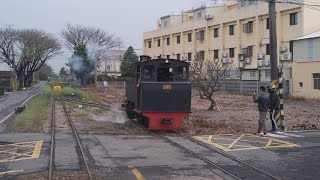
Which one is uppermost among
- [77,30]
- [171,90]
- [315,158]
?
[77,30]

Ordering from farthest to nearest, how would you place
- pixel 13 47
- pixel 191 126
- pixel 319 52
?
pixel 13 47, pixel 319 52, pixel 191 126

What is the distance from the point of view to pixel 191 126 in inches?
755

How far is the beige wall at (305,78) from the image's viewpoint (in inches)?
1668

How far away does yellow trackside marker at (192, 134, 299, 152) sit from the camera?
1368 centimetres

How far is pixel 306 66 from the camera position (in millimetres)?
43469

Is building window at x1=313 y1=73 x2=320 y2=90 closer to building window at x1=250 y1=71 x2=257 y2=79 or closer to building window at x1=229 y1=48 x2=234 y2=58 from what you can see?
building window at x1=250 y1=71 x2=257 y2=79

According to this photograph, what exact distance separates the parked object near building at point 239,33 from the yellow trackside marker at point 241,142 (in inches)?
1044

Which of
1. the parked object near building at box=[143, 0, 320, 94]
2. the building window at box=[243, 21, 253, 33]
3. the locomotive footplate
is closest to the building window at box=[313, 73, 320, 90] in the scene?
the parked object near building at box=[143, 0, 320, 94]

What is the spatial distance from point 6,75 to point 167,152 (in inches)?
2795

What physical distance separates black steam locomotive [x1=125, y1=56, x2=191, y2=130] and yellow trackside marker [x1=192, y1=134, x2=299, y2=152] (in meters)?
1.65

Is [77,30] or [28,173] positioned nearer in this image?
[28,173]

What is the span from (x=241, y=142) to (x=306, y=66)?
31.1 metres

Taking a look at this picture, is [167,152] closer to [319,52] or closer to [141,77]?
[141,77]

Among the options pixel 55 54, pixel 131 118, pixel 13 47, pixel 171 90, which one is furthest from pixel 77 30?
pixel 171 90
